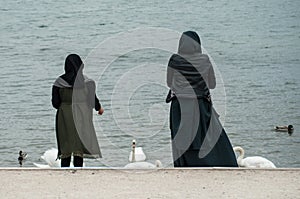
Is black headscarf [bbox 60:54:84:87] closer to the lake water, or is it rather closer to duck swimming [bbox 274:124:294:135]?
the lake water

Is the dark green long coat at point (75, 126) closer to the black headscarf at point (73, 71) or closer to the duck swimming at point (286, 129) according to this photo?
the black headscarf at point (73, 71)

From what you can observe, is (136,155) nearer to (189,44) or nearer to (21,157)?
(21,157)

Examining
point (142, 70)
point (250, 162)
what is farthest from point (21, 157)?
point (142, 70)

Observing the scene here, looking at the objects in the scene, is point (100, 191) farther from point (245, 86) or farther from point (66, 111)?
point (245, 86)

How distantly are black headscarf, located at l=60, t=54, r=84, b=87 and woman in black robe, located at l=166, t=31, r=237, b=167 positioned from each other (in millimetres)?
1031

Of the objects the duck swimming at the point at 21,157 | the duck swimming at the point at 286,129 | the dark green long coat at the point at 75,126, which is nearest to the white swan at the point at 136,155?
the duck swimming at the point at 21,157

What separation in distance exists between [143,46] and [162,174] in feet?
70.0

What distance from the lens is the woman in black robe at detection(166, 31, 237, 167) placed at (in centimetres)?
855

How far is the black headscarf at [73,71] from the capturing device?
361 inches

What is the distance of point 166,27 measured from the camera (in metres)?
34.6

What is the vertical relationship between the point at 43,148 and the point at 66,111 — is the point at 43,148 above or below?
below

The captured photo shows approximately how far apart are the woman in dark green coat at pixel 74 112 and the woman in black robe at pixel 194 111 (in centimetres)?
97

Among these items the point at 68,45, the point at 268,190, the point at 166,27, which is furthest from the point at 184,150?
the point at 166,27

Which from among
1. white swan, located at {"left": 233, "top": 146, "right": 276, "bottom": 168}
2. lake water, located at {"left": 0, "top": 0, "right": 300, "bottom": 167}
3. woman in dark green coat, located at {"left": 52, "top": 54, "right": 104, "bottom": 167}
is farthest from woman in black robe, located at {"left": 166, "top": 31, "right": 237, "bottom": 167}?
lake water, located at {"left": 0, "top": 0, "right": 300, "bottom": 167}
